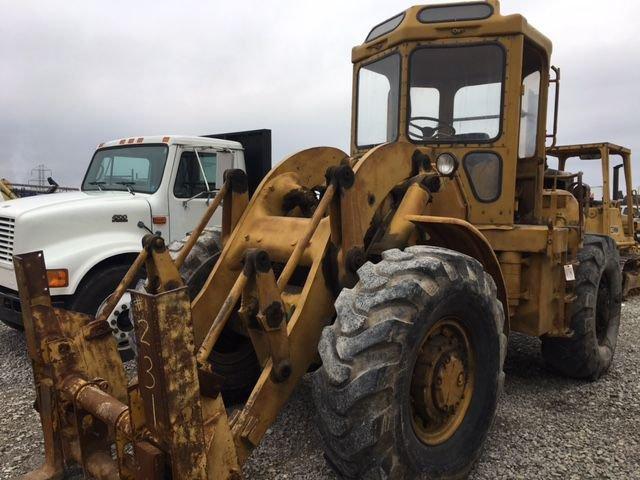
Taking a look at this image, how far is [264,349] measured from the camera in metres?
2.78

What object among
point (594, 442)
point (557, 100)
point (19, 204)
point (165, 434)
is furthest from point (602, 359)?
point (19, 204)

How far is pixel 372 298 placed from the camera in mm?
2518

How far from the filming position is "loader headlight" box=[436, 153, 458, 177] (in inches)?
144

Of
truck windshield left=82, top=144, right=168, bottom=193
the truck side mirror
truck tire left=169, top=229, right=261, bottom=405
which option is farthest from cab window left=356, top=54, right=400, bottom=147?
truck windshield left=82, top=144, right=168, bottom=193

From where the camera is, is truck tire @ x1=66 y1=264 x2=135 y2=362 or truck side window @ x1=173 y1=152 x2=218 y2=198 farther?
truck side window @ x1=173 y1=152 x2=218 y2=198

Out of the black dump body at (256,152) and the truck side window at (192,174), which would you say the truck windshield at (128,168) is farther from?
the black dump body at (256,152)

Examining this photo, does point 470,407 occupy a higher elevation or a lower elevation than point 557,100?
lower

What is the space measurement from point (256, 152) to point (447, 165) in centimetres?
372

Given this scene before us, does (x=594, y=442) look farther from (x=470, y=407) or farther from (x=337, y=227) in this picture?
(x=337, y=227)

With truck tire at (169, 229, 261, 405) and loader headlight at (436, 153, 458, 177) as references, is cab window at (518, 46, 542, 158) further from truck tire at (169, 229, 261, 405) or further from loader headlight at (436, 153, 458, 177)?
truck tire at (169, 229, 261, 405)

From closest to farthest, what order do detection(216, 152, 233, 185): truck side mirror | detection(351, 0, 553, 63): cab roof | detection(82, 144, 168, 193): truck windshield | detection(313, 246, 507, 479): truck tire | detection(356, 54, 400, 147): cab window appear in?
detection(313, 246, 507, 479): truck tire < detection(351, 0, 553, 63): cab roof < detection(356, 54, 400, 147): cab window < detection(82, 144, 168, 193): truck windshield < detection(216, 152, 233, 185): truck side mirror

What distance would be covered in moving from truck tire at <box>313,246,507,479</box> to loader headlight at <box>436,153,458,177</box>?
0.93 meters

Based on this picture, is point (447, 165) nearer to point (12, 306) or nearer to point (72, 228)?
point (72, 228)

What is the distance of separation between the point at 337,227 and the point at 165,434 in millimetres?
1434
